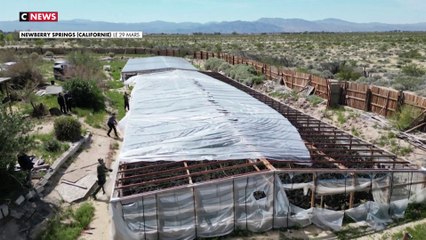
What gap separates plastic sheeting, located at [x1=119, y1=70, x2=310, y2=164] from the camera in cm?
1233

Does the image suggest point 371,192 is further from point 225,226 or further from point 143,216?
point 143,216

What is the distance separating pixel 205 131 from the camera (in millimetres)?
13922

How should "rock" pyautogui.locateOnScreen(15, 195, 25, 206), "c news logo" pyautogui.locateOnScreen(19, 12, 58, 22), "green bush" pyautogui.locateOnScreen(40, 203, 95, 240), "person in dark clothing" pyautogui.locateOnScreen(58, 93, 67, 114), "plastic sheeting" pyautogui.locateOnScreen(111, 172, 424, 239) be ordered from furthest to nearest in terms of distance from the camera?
"c news logo" pyautogui.locateOnScreen(19, 12, 58, 22), "person in dark clothing" pyautogui.locateOnScreen(58, 93, 67, 114), "rock" pyautogui.locateOnScreen(15, 195, 25, 206), "green bush" pyautogui.locateOnScreen(40, 203, 95, 240), "plastic sheeting" pyautogui.locateOnScreen(111, 172, 424, 239)

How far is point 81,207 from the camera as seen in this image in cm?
1273

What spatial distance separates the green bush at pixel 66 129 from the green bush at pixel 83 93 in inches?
264

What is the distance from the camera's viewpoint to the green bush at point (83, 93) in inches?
1002

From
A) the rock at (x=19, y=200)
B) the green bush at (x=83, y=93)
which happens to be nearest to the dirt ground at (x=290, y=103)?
the rock at (x=19, y=200)

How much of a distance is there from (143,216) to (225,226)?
2535 millimetres

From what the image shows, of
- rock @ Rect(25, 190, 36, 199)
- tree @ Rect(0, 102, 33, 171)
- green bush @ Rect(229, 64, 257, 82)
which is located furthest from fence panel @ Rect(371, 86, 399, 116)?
tree @ Rect(0, 102, 33, 171)

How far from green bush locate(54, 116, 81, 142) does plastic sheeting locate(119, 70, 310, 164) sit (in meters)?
2.74

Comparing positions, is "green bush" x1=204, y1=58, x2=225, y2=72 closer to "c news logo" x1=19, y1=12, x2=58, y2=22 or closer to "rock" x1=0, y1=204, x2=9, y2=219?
"c news logo" x1=19, y1=12, x2=58, y2=22

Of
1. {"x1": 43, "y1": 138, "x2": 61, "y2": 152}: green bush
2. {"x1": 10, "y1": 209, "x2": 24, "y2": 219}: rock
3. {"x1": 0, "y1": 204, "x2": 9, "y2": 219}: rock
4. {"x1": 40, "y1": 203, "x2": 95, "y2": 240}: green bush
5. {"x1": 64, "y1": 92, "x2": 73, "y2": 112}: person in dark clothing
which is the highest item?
{"x1": 64, "y1": 92, "x2": 73, "y2": 112}: person in dark clothing

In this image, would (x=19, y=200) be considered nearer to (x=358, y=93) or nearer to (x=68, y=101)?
(x=68, y=101)

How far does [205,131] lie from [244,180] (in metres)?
3.68
